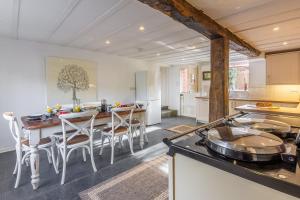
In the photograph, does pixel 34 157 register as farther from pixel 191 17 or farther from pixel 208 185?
pixel 191 17

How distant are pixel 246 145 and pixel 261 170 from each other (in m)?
0.11

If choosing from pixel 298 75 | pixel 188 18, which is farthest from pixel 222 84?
pixel 298 75

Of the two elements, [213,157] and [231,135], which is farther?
[231,135]

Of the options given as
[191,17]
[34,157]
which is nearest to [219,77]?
[191,17]

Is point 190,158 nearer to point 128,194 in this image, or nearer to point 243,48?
point 128,194

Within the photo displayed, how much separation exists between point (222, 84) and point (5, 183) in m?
3.38

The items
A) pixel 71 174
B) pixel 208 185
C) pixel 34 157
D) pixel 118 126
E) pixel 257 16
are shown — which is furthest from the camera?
pixel 118 126

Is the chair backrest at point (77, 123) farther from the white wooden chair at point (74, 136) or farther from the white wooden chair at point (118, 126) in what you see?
the white wooden chair at point (118, 126)

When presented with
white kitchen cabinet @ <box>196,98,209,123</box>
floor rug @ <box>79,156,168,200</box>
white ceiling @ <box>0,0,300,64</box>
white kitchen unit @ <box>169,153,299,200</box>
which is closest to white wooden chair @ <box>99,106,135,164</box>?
floor rug @ <box>79,156,168,200</box>

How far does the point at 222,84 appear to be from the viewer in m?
2.54

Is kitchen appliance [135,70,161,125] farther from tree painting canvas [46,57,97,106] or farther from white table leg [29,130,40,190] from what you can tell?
white table leg [29,130,40,190]

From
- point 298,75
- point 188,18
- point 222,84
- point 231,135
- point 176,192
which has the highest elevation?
point 188,18

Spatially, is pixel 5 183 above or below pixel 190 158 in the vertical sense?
below

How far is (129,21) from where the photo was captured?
8.02 feet
